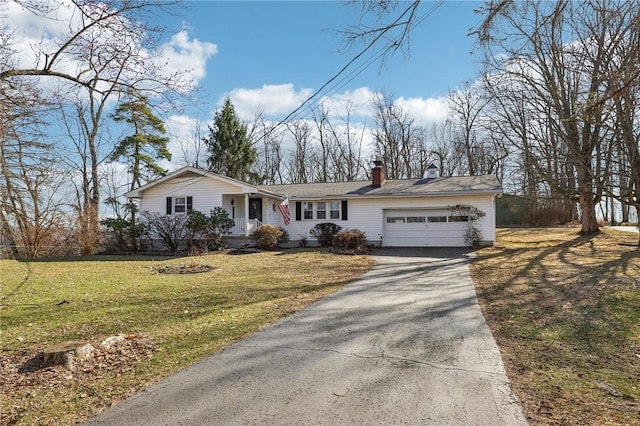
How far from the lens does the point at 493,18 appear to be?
205 inches

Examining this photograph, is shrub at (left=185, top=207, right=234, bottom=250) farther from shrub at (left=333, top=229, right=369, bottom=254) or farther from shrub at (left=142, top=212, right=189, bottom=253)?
shrub at (left=333, top=229, right=369, bottom=254)

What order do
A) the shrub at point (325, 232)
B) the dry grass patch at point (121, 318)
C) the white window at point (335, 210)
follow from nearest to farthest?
the dry grass patch at point (121, 318) → the shrub at point (325, 232) → the white window at point (335, 210)

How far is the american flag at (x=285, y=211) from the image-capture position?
21172mm

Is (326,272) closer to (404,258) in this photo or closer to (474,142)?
(404,258)

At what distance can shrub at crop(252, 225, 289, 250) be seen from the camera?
60.5 ft

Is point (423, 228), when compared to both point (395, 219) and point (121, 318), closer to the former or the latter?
point (395, 219)

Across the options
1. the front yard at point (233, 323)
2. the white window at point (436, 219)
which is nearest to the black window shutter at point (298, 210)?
the white window at point (436, 219)

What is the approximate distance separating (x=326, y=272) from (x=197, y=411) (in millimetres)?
8086

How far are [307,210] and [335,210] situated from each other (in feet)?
5.31

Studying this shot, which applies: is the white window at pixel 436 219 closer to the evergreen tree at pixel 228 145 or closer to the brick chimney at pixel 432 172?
the brick chimney at pixel 432 172

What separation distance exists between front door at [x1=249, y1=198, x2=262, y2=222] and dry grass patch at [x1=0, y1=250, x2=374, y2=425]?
29.8 ft

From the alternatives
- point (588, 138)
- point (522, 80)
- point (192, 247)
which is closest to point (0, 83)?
point (192, 247)

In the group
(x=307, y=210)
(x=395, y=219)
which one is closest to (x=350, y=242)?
(x=395, y=219)

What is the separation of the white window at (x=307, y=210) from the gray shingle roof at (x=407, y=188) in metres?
0.51
